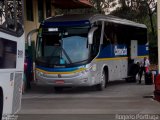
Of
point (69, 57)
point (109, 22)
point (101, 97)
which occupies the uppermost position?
point (109, 22)

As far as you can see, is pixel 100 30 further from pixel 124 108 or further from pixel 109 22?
pixel 124 108

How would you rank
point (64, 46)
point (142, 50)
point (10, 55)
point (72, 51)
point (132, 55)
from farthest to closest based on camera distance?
point (142, 50) → point (132, 55) → point (64, 46) → point (72, 51) → point (10, 55)

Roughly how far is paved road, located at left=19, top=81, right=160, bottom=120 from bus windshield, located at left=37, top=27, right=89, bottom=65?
158cm

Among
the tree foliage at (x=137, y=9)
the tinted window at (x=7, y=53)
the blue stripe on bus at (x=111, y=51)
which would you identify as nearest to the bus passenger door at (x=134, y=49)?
the blue stripe on bus at (x=111, y=51)

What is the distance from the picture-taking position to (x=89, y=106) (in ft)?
51.1

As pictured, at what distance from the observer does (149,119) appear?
487 inches

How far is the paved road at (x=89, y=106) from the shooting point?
13.2 meters

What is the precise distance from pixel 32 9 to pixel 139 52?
23.3 ft

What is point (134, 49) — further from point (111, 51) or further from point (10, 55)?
point (10, 55)

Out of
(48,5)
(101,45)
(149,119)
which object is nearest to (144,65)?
(101,45)

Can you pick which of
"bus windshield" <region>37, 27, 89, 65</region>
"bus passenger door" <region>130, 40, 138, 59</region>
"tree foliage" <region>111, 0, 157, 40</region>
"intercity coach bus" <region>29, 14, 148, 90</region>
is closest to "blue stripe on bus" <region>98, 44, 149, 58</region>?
"intercity coach bus" <region>29, 14, 148, 90</region>

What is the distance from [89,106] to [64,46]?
5.50 metres

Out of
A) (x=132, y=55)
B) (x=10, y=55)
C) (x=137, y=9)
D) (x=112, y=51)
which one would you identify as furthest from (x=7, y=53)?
(x=137, y=9)

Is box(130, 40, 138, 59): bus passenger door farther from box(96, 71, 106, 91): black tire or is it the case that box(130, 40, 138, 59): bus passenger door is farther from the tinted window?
the tinted window
